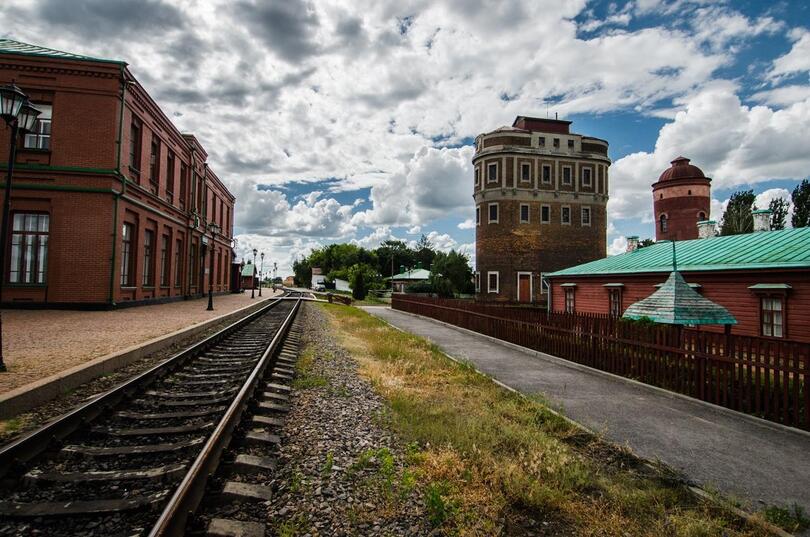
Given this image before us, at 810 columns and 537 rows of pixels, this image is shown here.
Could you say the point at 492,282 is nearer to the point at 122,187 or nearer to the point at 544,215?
the point at 544,215

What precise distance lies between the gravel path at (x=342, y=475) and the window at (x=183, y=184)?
26727 mm

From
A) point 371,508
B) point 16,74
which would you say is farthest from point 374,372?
point 16,74

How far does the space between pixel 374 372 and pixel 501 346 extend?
6874 millimetres

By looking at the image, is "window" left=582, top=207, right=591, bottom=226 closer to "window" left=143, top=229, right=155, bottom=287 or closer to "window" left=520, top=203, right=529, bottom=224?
"window" left=520, top=203, right=529, bottom=224

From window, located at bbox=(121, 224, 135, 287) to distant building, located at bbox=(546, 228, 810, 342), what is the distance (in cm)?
2182

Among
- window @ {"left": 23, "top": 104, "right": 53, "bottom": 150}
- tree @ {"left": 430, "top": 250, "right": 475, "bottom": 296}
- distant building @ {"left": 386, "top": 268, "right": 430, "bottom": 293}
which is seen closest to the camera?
window @ {"left": 23, "top": 104, "right": 53, "bottom": 150}

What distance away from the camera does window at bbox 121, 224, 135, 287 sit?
1959 centimetres

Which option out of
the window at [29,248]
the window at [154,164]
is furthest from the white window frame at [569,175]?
the window at [29,248]

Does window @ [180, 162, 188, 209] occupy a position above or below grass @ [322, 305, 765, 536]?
above

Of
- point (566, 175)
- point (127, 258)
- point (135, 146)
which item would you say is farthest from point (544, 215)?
point (127, 258)

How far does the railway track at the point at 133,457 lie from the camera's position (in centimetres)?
302

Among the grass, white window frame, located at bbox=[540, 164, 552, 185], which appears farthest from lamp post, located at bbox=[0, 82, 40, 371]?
white window frame, located at bbox=[540, 164, 552, 185]

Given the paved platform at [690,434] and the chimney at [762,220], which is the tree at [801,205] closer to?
the chimney at [762,220]

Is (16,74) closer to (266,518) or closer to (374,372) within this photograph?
(374,372)
